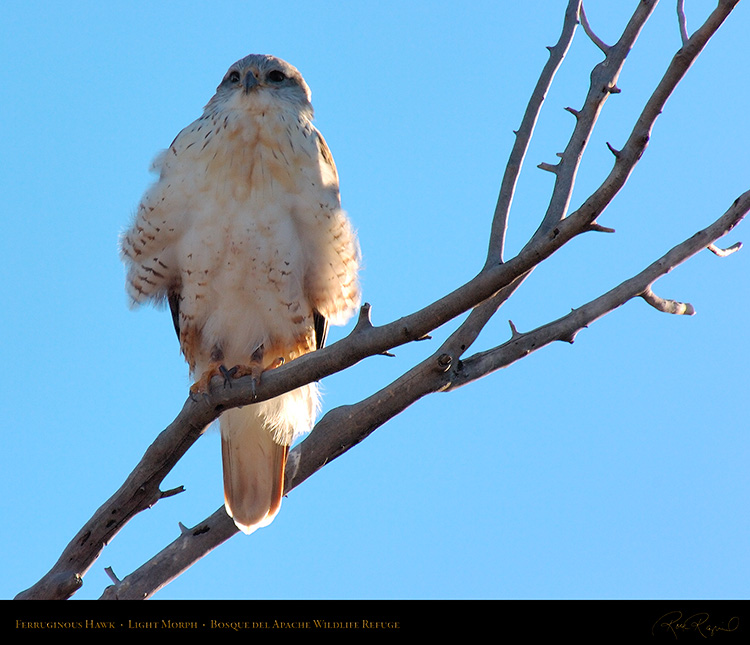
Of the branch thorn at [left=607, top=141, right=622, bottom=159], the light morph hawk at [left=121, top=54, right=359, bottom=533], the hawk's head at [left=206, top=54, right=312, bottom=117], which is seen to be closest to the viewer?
the branch thorn at [left=607, top=141, right=622, bottom=159]

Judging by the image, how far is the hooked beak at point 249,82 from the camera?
4.32m

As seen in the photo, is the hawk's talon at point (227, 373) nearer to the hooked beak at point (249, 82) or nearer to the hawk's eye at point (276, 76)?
the hooked beak at point (249, 82)

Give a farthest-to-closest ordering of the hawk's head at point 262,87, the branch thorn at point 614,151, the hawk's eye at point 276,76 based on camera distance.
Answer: the hawk's eye at point 276,76
the hawk's head at point 262,87
the branch thorn at point 614,151

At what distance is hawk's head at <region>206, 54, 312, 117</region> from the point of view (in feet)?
14.1

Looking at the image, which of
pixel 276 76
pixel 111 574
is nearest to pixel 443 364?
pixel 111 574

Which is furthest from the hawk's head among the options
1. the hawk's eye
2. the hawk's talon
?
the hawk's talon

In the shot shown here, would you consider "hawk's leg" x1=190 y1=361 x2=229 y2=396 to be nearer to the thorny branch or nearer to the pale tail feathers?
the thorny branch

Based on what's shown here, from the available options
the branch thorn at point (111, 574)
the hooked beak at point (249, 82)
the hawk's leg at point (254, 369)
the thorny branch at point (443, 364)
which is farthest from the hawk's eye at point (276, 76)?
the branch thorn at point (111, 574)

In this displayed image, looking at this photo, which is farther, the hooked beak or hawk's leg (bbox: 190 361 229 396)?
the hooked beak

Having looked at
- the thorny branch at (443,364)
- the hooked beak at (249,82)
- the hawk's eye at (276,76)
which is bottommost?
the thorny branch at (443,364)

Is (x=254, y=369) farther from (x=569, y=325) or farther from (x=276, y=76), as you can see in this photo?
(x=276, y=76)
